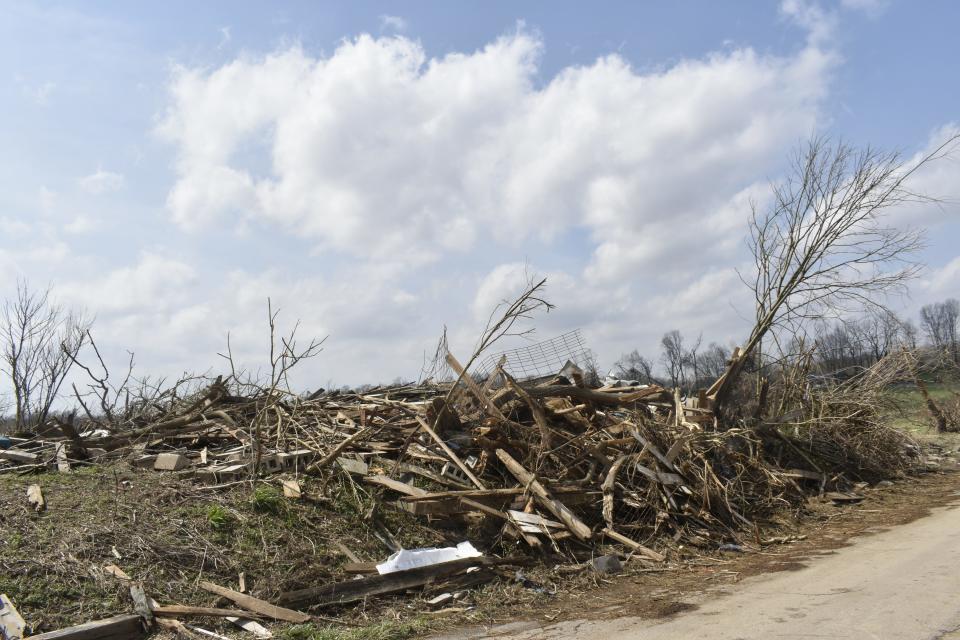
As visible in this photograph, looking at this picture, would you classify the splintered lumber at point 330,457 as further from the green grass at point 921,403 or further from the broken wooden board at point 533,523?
the green grass at point 921,403

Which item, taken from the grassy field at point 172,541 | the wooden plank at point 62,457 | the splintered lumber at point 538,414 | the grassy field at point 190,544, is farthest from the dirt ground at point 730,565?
the wooden plank at point 62,457

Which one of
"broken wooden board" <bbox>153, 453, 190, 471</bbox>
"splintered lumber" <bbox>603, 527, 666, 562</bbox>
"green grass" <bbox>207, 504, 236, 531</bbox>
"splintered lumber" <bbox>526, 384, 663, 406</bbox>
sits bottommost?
"splintered lumber" <bbox>603, 527, 666, 562</bbox>

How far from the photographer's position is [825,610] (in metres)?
5.39

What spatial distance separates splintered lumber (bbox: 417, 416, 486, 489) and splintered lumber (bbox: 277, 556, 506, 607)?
142 cm

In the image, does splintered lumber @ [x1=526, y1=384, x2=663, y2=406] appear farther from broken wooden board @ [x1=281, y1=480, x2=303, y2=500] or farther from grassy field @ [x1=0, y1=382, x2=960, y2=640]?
broken wooden board @ [x1=281, y1=480, x2=303, y2=500]

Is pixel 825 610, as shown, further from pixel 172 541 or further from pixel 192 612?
pixel 172 541

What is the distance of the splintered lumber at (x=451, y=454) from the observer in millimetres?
8414

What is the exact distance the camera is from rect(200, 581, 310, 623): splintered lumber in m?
5.68

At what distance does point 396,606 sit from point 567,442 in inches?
150

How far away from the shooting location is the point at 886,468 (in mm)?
13664

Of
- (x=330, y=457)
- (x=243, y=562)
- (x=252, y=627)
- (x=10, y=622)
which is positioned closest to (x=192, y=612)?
(x=252, y=627)

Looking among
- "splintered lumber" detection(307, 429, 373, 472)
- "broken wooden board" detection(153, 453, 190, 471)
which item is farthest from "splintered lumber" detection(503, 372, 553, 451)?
"broken wooden board" detection(153, 453, 190, 471)

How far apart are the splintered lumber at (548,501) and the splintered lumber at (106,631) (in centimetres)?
449

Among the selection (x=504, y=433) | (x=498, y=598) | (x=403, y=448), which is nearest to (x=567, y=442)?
(x=504, y=433)
